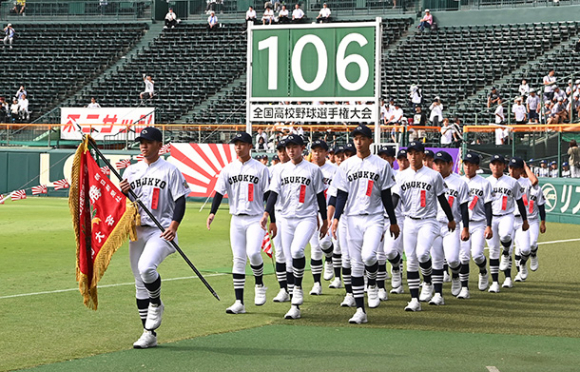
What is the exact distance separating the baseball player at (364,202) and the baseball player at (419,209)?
107 cm

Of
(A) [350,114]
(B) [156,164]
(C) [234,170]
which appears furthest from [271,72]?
(B) [156,164]

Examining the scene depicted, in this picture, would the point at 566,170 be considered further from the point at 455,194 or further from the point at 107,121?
the point at 107,121

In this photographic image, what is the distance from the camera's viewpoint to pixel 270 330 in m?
9.24

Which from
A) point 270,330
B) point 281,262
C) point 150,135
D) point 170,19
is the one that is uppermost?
point 170,19

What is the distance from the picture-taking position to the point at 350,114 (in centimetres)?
1866

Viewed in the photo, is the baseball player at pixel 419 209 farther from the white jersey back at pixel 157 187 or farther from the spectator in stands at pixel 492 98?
the spectator in stands at pixel 492 98

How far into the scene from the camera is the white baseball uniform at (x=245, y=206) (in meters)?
10.5

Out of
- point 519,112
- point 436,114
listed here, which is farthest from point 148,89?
point 519,112

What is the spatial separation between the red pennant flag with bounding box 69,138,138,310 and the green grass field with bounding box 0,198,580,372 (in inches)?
28.3

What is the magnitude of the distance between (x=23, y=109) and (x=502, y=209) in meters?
32.4

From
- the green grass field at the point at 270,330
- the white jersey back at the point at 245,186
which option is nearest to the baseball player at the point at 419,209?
the green grass field at the point at 270,330

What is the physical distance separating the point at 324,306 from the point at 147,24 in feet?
133

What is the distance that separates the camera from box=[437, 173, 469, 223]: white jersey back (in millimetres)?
11812

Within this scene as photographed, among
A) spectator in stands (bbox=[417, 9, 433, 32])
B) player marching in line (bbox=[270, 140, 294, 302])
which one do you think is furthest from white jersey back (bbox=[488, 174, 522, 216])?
spectator in stands (bbox=[417, 9, 433, 32])
